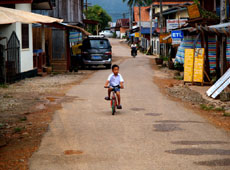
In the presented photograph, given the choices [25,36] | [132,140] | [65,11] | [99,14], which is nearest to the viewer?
[132,140]

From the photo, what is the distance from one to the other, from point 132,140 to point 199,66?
34.9 ft

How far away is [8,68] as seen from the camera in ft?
60.2

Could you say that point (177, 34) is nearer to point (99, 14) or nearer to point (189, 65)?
point (189, 65)

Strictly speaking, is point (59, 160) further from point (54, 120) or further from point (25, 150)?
point (54, 120)

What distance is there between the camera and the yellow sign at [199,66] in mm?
17609

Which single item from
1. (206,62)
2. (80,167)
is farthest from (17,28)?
(80,167)

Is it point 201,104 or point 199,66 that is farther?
point 199,66

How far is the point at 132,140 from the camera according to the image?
772 centimetres

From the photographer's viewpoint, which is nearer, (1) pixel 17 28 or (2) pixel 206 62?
(2) pixel 206 62

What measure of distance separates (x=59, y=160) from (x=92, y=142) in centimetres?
128

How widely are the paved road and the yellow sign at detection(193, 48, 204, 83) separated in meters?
5.55

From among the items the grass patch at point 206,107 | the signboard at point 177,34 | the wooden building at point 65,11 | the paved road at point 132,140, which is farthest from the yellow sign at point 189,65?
the wooden building at point 65,11

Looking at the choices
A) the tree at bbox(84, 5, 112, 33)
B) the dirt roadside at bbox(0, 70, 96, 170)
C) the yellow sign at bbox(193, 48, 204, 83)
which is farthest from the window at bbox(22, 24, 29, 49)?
the tree at bbox(84, 5, 112, 33)

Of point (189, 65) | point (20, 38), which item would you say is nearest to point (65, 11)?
point (20, 38)
